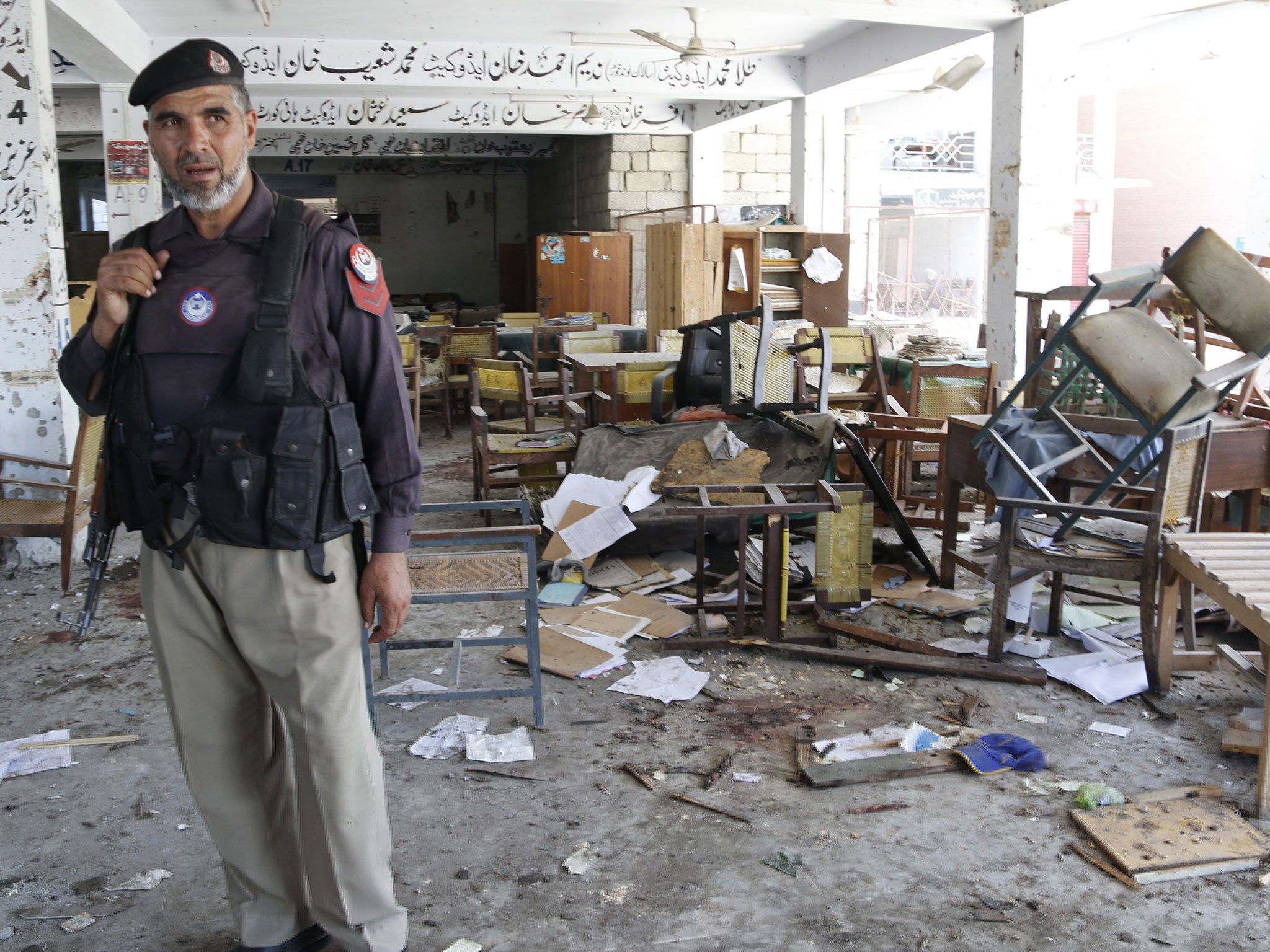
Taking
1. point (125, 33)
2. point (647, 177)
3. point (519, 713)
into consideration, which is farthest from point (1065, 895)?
point (647, 177)

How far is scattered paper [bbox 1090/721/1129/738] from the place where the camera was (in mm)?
3146

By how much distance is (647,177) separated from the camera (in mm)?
11289

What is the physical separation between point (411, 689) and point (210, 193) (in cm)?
216

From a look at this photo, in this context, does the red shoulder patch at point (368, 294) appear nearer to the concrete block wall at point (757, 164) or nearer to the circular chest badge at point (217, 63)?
the circular chest badge at point (217, 63)

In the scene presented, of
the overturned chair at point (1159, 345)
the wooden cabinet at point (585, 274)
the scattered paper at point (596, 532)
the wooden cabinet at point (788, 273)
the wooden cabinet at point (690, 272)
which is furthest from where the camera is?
the wooden cabinet at point (585, 274)

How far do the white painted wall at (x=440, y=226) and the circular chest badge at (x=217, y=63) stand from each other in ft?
53.5

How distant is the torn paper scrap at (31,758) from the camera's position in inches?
115

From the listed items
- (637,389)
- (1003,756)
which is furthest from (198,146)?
(637,389)

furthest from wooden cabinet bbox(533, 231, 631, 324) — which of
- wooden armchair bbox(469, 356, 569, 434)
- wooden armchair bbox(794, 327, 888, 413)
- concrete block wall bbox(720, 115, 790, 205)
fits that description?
wooden armchair bbox(794, 327, 888, 413)

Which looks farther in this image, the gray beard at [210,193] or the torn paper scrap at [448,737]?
the torn paper scrap at [448,737]

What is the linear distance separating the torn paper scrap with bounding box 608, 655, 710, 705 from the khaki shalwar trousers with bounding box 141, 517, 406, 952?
1.59 m

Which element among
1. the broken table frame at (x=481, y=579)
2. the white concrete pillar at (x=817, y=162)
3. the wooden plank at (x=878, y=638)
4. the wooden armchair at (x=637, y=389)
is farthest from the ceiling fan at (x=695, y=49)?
the broken table frame at (x=481, y=579)

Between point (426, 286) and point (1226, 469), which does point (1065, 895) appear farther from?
point (426, 286)

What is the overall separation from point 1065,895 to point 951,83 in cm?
646
